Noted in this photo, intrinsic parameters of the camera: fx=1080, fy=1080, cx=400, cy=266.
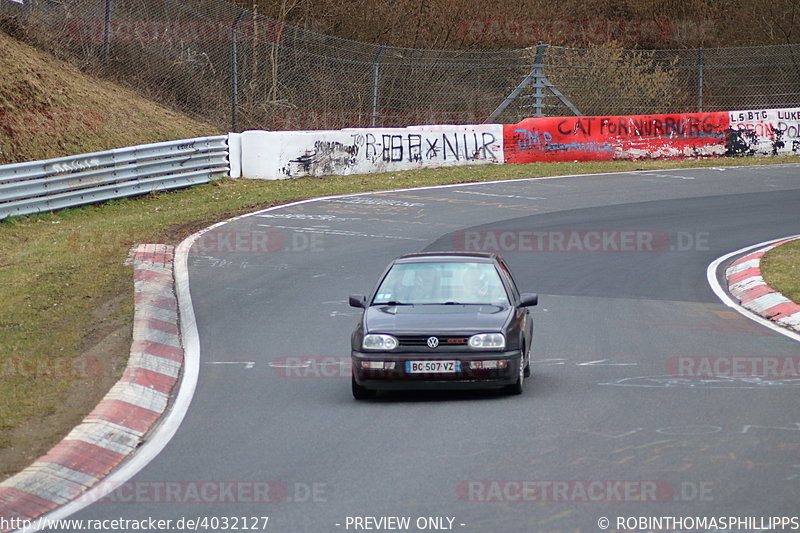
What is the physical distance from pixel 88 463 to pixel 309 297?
6.78 metres

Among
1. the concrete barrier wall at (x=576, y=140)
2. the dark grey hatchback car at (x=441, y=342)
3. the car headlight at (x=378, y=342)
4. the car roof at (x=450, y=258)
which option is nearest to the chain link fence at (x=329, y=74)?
the concrete barrier wall at (x=576, y=140)

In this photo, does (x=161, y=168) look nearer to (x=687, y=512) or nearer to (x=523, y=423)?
(x=523, y=423)

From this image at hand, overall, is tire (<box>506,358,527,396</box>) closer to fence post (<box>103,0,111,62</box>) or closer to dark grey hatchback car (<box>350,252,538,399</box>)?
dark grey hatchback car (<box>350,252,538,399</box>)

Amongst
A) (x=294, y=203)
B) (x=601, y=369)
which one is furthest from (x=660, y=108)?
(x=601, y=369)

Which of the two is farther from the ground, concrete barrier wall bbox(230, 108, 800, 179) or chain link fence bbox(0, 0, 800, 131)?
chain link fence bbox(0, 0, 800, 131)

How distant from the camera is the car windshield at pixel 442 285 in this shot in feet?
35.0

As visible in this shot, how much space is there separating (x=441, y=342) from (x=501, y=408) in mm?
811

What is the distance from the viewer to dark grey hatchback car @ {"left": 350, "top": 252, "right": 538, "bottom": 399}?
9602mm

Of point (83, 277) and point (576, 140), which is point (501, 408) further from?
point (576, 140)

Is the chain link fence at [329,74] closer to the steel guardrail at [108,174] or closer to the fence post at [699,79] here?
the fence post at [699,79]

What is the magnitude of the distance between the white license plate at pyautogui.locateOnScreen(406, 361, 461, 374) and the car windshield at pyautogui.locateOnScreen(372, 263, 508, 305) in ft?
3.47

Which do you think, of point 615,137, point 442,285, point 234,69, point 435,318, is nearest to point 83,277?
point 442,285

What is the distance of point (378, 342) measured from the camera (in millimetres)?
9758

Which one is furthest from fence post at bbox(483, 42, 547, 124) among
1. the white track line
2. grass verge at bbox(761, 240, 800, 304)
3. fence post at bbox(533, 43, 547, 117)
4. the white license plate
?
the white license plate
